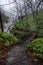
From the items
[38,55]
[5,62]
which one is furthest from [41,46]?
[5,62]

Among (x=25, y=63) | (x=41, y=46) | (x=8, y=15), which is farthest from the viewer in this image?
(x=8, y=15)

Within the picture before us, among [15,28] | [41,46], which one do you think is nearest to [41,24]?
[41,46]

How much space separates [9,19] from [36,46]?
13745 millimetres

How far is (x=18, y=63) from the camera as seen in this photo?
289 inches

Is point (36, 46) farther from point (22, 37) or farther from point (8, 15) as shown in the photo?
point (8, 15)

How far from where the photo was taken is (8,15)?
21.8 metres

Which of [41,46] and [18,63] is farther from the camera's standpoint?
[41,46]

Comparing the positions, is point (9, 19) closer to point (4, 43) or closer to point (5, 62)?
point (4, 43)

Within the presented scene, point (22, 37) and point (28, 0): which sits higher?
point (28, 0)

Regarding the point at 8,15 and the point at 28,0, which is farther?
the point at 8,15

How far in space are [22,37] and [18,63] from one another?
743 centimetres

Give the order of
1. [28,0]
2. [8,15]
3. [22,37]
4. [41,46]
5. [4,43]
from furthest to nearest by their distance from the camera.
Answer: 1. [8,15]
2. [28,0]
3. [22,37]
4. [4,43]
5. [41,46]

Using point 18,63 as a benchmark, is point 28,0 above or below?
above

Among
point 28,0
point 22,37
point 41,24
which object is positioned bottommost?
point 22,37
